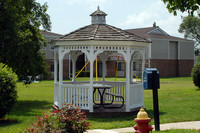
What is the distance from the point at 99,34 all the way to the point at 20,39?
6.19m

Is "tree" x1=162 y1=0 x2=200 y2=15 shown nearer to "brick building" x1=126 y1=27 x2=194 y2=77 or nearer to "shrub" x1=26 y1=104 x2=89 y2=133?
"shrub" x1=26 y1=104 x2=89 y2=133

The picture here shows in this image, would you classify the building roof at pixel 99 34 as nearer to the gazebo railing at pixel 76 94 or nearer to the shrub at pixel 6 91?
the gazebo railing at pixel 76 94

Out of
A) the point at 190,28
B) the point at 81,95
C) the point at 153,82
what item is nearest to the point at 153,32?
the point at 190,28

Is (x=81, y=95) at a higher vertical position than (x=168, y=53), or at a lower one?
lower

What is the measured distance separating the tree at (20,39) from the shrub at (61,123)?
34.2ft

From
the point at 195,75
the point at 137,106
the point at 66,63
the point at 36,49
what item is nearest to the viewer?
the point at 137,106

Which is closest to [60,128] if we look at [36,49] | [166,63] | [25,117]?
[25,117]

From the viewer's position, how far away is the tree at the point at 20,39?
17.2 metres

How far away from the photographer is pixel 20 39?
18219mm

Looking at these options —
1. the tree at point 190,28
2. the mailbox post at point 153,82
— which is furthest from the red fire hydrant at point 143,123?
the tree at point 190,28

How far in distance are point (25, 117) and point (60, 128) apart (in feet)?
21.0

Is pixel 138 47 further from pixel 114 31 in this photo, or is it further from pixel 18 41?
pixel 18 41

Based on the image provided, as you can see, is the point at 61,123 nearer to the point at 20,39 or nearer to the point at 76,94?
the point at 76,94

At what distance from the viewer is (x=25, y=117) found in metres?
13.2
